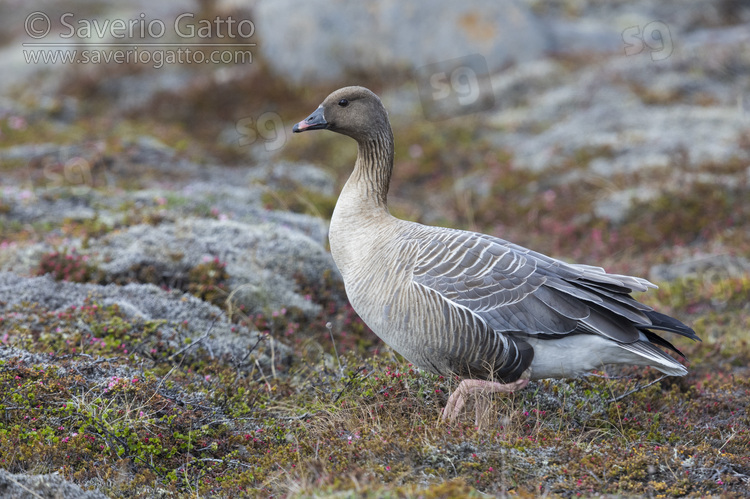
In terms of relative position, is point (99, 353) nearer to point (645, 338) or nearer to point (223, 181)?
point (645, 338)

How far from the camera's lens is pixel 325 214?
10.2 metres

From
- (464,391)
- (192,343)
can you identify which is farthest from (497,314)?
(192,343)

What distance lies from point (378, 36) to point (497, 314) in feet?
45.9

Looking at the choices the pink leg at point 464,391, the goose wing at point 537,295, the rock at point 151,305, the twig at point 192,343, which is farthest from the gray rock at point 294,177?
the pink leg at point 464,391

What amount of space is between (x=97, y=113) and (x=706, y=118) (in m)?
13.9

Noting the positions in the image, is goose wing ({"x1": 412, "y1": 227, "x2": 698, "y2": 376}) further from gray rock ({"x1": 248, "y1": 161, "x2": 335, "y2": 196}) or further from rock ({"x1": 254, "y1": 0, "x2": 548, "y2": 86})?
rock ({"x1": 254, "y1": 0, "x2": 548, "y2": 86})

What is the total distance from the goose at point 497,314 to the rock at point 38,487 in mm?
2347

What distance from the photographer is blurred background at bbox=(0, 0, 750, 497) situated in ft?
15.9

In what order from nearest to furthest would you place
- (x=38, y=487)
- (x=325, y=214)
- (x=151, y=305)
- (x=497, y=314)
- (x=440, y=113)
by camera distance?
(x=38, y=487) → (x=497, y=314) → (x=151, y=305) → (x=325, y=214) → (x=440, y=113)

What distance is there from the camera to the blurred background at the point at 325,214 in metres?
4.83

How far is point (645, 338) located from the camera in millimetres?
5141

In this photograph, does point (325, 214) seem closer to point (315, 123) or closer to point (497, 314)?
point (315, 123)

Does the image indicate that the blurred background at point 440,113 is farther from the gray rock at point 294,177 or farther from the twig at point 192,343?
the twig at point 192,343

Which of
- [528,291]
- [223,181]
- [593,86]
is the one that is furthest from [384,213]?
[593,86]
